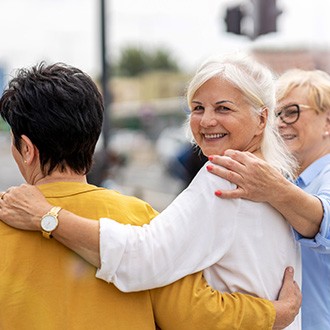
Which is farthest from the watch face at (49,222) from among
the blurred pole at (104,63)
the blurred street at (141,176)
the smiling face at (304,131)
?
the blurred pole at (104,63)

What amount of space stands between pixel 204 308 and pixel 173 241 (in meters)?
0.21

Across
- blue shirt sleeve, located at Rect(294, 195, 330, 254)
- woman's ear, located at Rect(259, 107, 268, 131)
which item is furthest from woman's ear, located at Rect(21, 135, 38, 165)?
blue shirt sleeve, located at Rect(294, 195, 330, 254)

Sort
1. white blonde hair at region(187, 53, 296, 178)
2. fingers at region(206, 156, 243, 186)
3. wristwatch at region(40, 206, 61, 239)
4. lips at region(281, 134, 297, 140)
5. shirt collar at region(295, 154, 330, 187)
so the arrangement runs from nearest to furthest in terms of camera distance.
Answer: wristwatch at region(40, 206, 61, 239) → fingers at region(206, 156, 243, 186) → white blonde hair at region(187, 53, 296, 178) → shirt collar at region(295, 154, 330, 187) → lips at region(281, 134, 297, 140)

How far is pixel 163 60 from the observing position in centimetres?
7112

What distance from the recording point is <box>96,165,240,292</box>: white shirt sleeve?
199cm

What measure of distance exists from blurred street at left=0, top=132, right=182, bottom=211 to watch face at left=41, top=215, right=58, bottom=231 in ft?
27.4

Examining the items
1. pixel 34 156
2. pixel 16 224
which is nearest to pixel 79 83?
pixel 34 156

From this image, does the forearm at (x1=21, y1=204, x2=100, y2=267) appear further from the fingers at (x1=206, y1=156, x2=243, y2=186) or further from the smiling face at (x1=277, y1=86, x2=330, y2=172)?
the smiling face at (x1=277, y1=86, x2=330, y2=172)

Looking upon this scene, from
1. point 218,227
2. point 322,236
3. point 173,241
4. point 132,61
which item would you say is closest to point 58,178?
point 173,241

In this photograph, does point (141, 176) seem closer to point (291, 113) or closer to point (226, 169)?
point (291, 113)

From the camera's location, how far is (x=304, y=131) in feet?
9.32

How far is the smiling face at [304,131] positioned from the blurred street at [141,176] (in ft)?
24.9

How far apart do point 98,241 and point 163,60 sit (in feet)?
229

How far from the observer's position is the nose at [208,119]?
7.20ft
